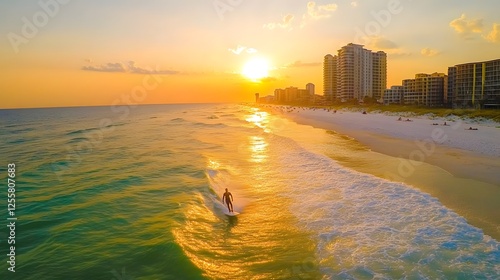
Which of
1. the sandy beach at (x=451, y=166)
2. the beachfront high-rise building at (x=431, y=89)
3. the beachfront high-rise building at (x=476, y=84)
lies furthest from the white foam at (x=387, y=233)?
the beachfront high-rise building at (x=431, y=89)

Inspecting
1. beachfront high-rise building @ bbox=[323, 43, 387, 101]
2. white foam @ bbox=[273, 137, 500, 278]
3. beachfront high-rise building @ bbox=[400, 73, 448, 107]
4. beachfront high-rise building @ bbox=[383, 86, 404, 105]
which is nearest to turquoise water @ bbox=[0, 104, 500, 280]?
white foam @ bbox=[273, 137, 500, 278]

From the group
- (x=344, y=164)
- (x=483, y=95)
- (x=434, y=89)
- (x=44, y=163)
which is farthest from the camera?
(x=434, y=89)

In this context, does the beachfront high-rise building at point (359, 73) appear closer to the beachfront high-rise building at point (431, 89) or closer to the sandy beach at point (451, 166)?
the beachfront high-rise building at point (431, 89)

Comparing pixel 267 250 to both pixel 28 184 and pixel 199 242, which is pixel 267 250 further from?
pixel 28 184

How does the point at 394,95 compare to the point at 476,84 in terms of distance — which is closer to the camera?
the point at 476,84

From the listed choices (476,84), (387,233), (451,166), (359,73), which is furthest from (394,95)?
(387,233)

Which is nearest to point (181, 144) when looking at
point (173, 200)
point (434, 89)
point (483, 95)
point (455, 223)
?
point (173, 200)

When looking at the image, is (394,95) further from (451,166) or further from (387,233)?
(387,233)
